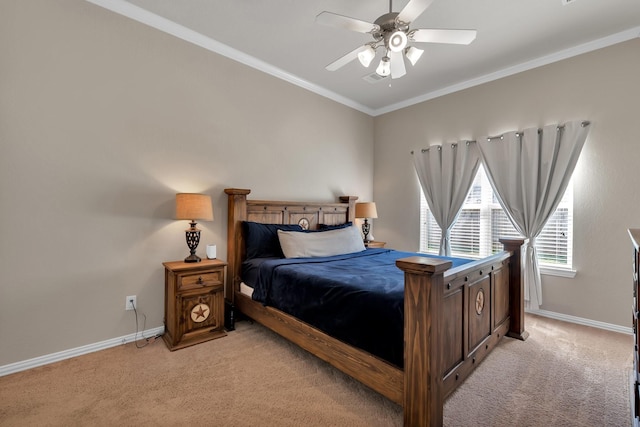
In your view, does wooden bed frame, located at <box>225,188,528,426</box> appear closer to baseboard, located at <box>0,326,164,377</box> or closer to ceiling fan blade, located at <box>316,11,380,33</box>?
baseboard, located at <box>0,326,164,377</box>

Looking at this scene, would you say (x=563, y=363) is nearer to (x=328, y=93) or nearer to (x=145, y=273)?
(x=145, y=273)

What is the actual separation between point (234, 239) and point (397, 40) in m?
2.31

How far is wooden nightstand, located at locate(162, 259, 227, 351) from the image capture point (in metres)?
2.41

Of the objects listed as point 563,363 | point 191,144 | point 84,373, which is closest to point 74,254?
point 84,373

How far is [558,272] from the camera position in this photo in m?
3.12

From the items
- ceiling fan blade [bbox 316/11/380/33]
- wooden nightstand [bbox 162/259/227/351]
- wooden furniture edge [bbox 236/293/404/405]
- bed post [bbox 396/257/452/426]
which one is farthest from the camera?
wooden nightstand [bbox 162/259/227/351]

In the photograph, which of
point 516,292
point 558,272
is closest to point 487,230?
point 558,272

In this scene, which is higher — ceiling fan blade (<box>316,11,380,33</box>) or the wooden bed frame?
ceiling fan blade (<box>316,11,380,33</box>)

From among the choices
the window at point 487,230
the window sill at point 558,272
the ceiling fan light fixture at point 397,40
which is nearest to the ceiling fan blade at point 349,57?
the ceiling fan light fixture at point 397,40

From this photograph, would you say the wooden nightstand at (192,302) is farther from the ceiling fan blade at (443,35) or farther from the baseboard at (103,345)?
the ceiling fan blade at (443,35)

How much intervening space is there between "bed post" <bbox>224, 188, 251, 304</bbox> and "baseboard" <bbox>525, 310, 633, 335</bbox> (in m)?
3.38

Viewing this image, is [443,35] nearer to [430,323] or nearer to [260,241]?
[430,323]

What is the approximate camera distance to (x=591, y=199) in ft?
9.66

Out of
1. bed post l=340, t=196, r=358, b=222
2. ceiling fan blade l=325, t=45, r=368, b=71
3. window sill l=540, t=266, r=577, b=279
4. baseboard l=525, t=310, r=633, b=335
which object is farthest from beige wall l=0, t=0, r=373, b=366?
baseboard l=525, t=310, r=633, b=335
